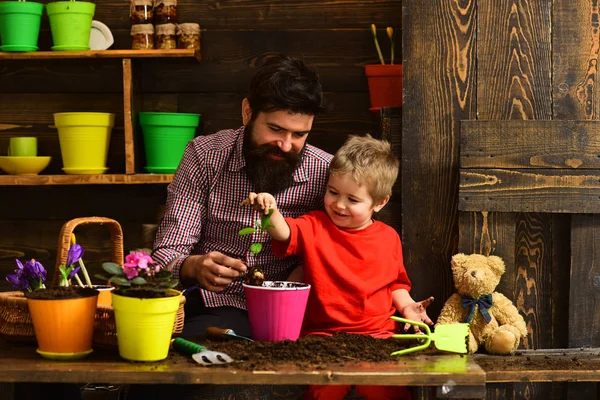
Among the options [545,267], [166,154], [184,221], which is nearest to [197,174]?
[184,221]

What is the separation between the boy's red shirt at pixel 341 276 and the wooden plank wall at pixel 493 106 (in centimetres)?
24

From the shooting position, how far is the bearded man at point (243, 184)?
233 centimetres

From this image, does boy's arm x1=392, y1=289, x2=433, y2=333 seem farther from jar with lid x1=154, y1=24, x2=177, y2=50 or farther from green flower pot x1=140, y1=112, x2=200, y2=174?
jar with lid x1=154, y1=24, x2=177, y2=50

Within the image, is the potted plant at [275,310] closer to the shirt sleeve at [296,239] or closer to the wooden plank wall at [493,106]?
the shirt sleeve at [296,239]

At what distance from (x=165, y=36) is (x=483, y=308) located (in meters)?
1.57

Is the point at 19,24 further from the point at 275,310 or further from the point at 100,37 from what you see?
the point at 275,310

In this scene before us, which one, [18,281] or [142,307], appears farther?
[18,281]

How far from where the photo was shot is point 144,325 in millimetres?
1648

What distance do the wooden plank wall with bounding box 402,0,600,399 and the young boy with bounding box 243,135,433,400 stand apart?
0.20 meters

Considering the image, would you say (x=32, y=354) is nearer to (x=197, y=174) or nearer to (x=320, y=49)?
(x=197, y=174)

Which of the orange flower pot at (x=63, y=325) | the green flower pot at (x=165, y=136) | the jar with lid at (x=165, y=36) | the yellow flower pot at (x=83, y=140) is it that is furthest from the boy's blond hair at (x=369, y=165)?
the yellow flower pot at (x=83, y=140)

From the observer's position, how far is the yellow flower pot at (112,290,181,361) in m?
1.64

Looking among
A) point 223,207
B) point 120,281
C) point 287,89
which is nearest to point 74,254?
point 120,281

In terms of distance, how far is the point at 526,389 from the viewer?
8.20ft
